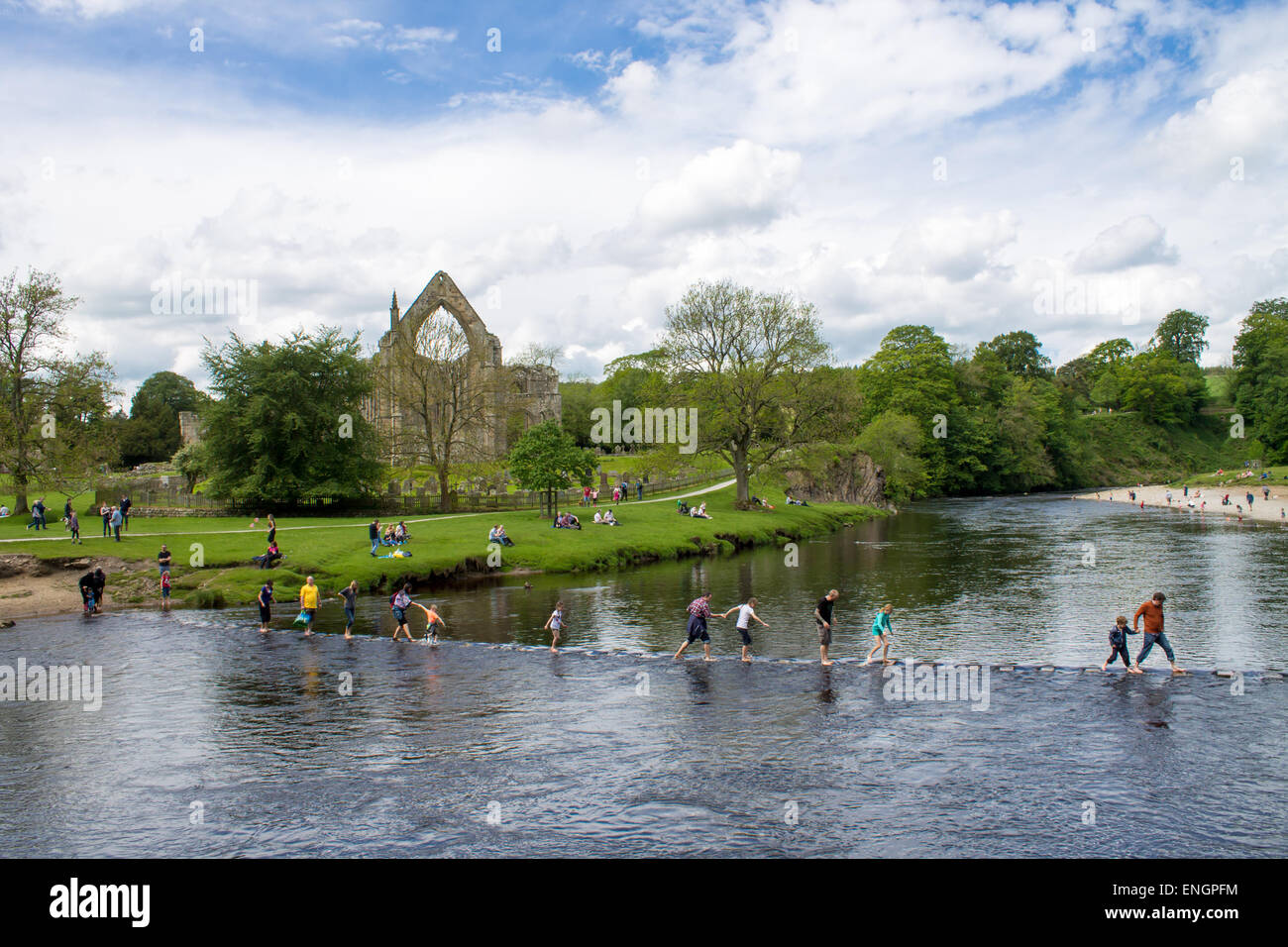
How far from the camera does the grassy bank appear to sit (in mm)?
37469

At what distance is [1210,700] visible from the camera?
2002cm

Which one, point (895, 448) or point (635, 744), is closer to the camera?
point (635, 744)

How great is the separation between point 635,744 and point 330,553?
28319mm

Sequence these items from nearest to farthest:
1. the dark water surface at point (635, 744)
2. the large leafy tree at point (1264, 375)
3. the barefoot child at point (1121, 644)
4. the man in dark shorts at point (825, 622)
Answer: the dark water surface at point (635, 744) < the barefoot child at point (1121, 644) < the man in dark shorts at point (825, 622) < the large leafy tree at point (1264, 375)

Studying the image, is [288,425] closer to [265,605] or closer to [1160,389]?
[265,605]

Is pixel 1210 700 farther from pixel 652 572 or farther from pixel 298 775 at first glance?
pixel 652 572

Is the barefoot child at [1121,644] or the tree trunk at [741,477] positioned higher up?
the tree trunk at [741,477]

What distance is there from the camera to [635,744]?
59.6ft

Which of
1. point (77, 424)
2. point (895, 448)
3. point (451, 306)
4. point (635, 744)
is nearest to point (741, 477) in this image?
point (451, 306)

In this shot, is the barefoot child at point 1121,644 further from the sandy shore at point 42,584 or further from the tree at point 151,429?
the tree at point 151,429

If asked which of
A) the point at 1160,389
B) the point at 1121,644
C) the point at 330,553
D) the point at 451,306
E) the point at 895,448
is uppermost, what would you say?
the point at 451,306

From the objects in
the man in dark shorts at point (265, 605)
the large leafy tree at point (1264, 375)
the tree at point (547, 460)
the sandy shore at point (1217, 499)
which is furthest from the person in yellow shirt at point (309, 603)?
the large leafy tree at point (1264, 375)

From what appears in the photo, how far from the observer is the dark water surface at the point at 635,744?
13.9 metres

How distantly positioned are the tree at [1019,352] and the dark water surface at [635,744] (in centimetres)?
11504
